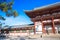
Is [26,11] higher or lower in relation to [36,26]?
higher

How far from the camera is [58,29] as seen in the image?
2278 centimetres

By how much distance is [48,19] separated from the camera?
23.8m

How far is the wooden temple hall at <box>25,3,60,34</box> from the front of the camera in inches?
903

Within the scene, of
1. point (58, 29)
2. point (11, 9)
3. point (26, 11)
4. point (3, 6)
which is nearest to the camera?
point (3, 6)

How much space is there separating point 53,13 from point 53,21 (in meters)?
1.78

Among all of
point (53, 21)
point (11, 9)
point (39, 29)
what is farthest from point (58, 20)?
point (11, 9)

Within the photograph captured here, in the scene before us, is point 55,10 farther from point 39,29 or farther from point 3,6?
point 3,6

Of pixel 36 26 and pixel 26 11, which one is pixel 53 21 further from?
pixel 26 11

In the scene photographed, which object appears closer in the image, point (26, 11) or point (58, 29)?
point (58, 29)

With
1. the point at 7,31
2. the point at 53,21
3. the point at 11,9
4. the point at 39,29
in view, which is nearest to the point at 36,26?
the point at 39,29

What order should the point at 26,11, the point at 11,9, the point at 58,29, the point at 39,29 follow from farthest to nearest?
1. the point at 26,11
2. the point at 39,29
3. the point at 58,29
4. the point at 11,9

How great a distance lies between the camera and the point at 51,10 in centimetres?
2400

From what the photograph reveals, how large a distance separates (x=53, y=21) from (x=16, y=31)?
Result: 799 cm

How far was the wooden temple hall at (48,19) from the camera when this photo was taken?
75.3ft
